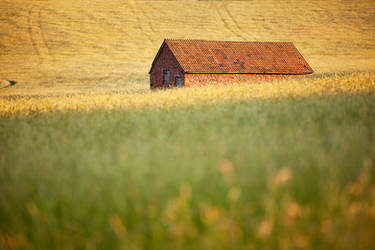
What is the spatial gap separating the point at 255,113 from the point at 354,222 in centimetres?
504

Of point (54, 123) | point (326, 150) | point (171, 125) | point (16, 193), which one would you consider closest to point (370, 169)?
point (326, 150)

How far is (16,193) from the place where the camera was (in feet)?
13.9

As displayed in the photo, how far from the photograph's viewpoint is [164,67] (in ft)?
111

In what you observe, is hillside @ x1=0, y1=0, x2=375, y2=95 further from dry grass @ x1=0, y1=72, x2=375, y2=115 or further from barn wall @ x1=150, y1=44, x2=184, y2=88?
dry grass @ x1=0, y1=72, x2=375, y2=115

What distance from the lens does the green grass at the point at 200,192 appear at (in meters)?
3.10

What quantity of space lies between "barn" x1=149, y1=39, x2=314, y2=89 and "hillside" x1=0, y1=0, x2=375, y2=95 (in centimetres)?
550

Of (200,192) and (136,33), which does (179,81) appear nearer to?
(200,192)

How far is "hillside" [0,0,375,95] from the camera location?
143 ft

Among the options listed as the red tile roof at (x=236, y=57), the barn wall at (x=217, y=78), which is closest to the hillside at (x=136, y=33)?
the red tile roof at (x=236, y=57)

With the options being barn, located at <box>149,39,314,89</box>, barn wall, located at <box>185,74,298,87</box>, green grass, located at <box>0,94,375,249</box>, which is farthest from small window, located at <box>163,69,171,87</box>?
green grass, located at <box>0,94,375,249</box>

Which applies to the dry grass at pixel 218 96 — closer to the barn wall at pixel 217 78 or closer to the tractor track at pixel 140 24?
the barn wall at pixel 217 78

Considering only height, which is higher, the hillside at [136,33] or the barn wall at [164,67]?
the barn wall at [164,67]

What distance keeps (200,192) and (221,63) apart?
28.7 meters

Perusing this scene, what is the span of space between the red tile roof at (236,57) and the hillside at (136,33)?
18.5 ft
